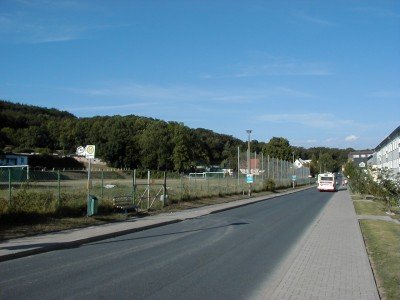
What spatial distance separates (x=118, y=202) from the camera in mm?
23641

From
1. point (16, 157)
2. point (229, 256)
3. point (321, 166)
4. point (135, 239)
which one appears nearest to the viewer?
point (229, 256)

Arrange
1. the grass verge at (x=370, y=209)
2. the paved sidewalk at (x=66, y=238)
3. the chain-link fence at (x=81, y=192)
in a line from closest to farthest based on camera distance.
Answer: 1. the paved sidewalk at (x=66, y=238)
2. the chain-link fence at (x=81, y=192)
3. the grass verge at (x=370, y=209)

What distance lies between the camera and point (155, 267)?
10477 mm

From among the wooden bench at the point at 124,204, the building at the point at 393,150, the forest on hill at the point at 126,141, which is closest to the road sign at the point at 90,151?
the wooden bench at the point at 124,204

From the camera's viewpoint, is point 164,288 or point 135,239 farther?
point 135,239

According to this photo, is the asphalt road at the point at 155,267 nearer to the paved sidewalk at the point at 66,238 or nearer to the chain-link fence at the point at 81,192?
the paved sidewalk at the point at 66,238

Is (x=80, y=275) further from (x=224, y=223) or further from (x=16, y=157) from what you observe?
(x=16, y=157)

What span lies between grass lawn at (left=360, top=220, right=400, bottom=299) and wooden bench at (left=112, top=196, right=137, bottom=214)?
10302mm

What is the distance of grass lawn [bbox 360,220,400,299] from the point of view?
8.64 metres

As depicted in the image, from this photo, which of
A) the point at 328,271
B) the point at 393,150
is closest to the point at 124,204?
the point at 328,271

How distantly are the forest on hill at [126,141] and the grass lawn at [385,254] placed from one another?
99.8 m

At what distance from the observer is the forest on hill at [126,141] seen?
136 meters

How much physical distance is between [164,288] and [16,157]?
101648 mm

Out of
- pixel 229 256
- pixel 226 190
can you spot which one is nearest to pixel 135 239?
pixel 229 256
